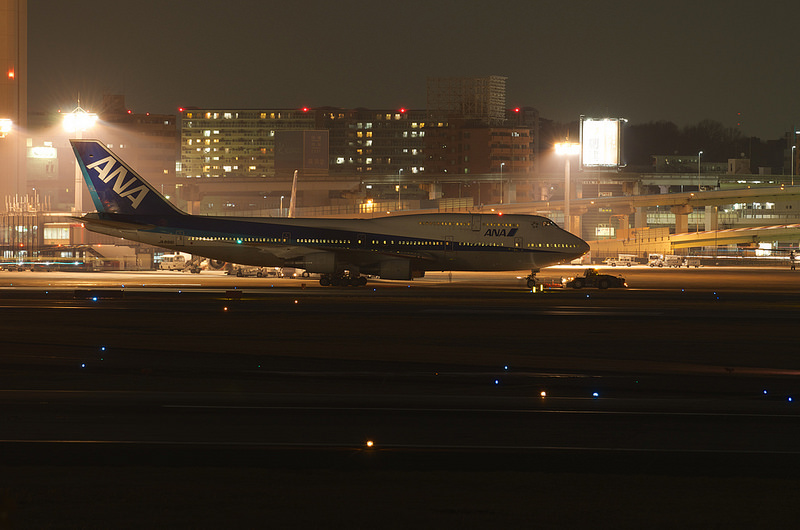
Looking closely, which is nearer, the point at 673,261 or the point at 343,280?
the point at 343,280

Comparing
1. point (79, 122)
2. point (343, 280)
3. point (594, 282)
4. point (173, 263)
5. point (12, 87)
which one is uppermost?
point (12, 87)

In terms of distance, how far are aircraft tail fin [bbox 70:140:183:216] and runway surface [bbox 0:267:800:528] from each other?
2127 centimetres

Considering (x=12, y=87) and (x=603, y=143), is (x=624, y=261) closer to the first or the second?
(x=603, y=143)

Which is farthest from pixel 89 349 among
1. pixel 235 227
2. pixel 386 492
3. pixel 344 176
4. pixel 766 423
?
pixel 344 176

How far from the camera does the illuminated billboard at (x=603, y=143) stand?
491 ft

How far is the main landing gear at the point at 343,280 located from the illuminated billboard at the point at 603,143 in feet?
341

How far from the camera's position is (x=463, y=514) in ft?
32.4

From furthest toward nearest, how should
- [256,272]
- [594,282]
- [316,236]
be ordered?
[256,272]
[594,282]
[316,236]

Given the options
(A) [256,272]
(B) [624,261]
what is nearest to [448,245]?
(A) [256,272]

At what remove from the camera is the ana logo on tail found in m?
53.6

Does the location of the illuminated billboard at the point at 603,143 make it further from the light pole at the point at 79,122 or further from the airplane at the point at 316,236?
the airplane at the point at 316,236

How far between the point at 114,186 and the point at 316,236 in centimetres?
1288

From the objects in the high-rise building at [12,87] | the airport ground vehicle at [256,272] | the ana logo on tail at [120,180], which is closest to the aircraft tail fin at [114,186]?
the ana logo on tail at [120,180]

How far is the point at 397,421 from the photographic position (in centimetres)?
1477
